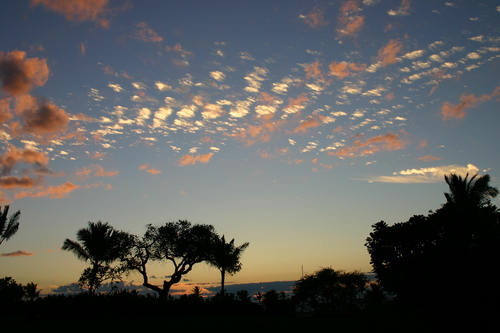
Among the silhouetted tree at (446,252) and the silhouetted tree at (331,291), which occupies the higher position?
the silhouetted tree at (446,252)

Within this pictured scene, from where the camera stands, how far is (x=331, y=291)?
49.4 m

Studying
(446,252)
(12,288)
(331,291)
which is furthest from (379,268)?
(12,288)

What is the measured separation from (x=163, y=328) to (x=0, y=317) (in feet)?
56.6

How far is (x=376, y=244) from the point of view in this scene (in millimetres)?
28391

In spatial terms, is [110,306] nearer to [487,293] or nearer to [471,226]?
[487,293]

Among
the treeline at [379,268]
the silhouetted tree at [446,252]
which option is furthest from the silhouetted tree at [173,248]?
the silhouetted tree at [446,252]

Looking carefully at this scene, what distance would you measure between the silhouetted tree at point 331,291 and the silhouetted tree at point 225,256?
1307 centimetres

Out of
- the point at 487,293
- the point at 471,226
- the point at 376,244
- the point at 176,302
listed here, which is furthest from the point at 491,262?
the point at 176,302

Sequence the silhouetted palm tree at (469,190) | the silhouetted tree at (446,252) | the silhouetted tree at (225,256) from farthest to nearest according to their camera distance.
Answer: the silhouetted tree at (225,256) → the silhouetted palm tree at (469,190) → the silhouetted tree at (446,252)

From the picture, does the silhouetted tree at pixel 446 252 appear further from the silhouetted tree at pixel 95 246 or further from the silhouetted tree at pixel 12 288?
the silhouetted tree at pixel 12 288

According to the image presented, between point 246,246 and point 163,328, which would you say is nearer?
point 163,328

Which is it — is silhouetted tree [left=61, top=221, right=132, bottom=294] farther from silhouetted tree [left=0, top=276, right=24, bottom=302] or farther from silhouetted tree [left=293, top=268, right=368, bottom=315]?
silhouetted tree [left=293, top=268, right=368, bottom=315]

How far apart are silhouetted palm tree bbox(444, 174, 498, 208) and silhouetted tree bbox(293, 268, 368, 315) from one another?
1999 cm

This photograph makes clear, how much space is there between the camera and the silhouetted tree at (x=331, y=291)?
47.0 metres
